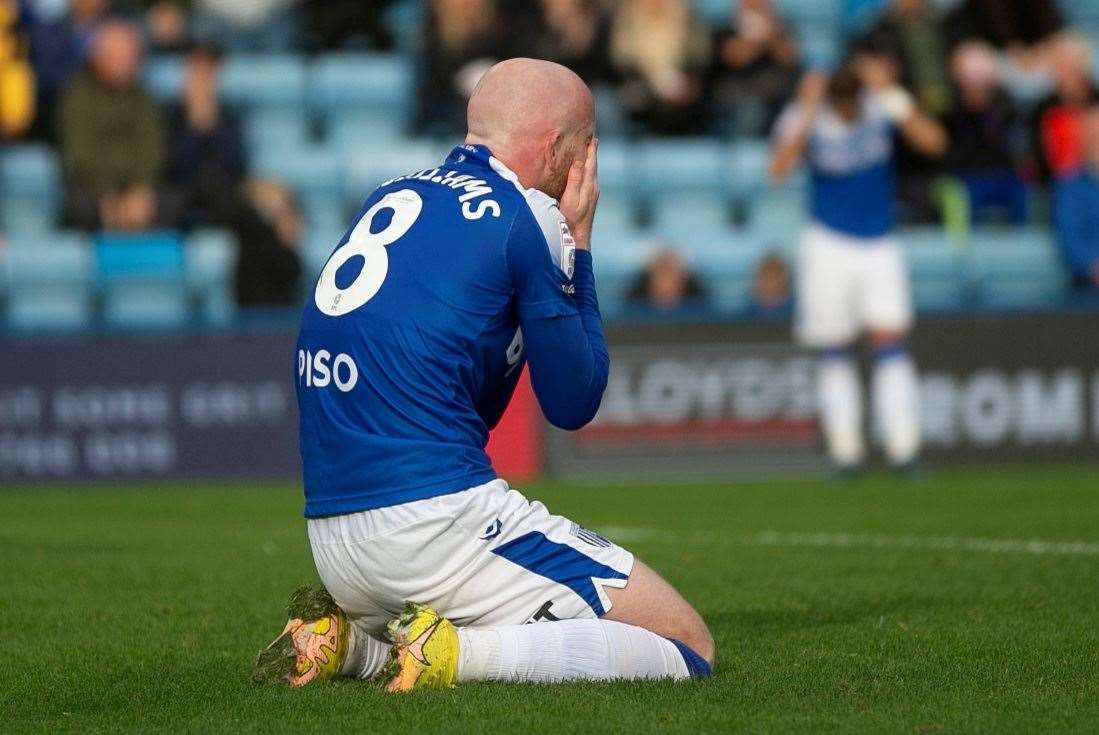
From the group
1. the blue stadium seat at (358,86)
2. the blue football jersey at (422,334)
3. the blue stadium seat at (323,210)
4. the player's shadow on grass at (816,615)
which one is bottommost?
the player's shadow on grass at (816,615)

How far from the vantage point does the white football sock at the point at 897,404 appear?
1270 cm

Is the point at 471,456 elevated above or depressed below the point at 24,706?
above

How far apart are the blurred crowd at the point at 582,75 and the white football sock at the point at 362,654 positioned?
31.4ft

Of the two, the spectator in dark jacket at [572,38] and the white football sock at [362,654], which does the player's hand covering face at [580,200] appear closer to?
the white football sock at [362,654]

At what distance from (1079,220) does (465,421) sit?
11806mm

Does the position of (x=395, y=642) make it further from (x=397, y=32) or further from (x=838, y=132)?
(x=397, y=32)

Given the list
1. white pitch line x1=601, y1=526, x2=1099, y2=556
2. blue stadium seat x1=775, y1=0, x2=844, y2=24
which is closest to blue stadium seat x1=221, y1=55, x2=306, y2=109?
blue stadium seat x1=775, y1=0, x2=844, y2=24

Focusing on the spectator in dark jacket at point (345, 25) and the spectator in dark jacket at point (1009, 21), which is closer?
the spectator in dark jacket at point (345, 25)

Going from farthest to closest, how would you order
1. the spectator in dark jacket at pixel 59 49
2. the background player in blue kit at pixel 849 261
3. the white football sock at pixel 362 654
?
the spectator in dark jacket at pixel 59 49
the background player in blue kit at pixel 849 261
the white football sock at pixel 362 654

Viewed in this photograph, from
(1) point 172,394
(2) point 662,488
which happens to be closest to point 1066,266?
(2) point 662,488

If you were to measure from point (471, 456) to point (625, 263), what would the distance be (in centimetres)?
1104

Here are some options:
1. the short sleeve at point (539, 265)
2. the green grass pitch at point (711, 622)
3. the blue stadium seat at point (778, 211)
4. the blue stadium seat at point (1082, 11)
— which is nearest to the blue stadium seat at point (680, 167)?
the blue stadium seat at point (778, 211)

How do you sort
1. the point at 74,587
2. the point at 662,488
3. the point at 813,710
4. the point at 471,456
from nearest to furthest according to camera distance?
1. the point at 813,710
2. the point at 471,456
3. the point at 74,587
4. the point at 662,488

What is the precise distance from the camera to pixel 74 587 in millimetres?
6711
